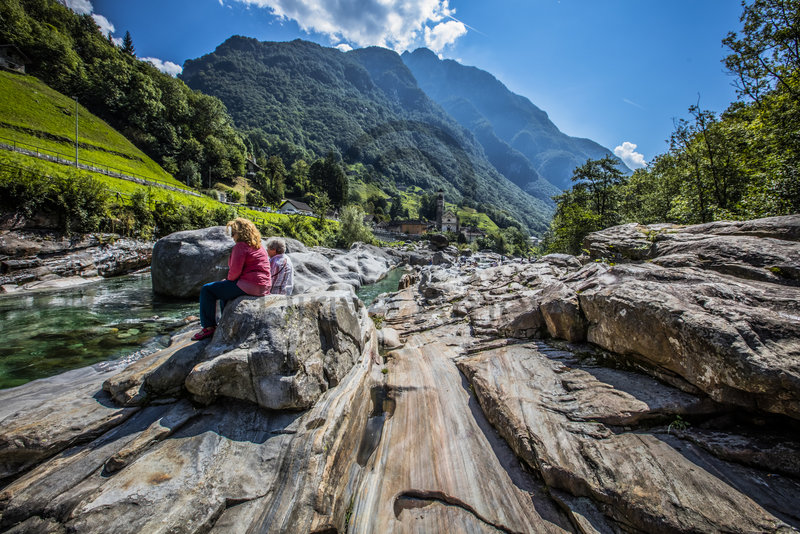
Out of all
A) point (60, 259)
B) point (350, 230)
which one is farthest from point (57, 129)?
point (60, 259)

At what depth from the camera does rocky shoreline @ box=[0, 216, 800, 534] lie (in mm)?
3795

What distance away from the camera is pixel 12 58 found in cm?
5709

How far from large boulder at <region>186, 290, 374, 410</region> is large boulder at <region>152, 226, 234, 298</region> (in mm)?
13147

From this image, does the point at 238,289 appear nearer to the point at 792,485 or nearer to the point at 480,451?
the point at 480,451

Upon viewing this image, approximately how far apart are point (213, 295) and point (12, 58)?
102 meters

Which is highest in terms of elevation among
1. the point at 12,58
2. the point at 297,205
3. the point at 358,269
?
the point at 12,58

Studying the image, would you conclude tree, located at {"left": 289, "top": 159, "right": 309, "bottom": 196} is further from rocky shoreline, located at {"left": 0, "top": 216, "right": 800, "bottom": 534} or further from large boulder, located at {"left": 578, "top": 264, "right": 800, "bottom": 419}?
large boulder, located at {"left": 578, "top": 264, "right": 800, "bottom": 419}

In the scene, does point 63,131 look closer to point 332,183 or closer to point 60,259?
point 60,259

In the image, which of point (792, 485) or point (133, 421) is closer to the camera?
point (792, 485)

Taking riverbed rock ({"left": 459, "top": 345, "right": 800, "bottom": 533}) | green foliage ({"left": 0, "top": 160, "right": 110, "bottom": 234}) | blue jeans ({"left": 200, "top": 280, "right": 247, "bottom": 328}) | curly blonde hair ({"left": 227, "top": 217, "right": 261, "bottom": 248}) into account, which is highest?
green foliage ({"left": 0, "top": 160, "right": 110, "bottom": 234})

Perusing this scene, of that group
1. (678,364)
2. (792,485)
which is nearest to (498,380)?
(678,364)

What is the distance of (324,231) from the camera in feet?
190

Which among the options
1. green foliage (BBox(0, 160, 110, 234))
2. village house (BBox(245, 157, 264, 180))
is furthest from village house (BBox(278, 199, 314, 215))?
green foliage (BBox(0, 160, 110, 234))

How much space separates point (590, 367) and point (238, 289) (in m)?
8.64
